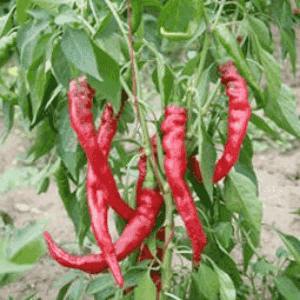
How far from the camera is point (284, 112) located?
1.13 meters

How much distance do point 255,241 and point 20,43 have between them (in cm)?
63

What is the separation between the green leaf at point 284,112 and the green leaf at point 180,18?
0.24 metres

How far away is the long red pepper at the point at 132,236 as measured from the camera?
1120 millimetres

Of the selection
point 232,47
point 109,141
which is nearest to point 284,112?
point 232,47

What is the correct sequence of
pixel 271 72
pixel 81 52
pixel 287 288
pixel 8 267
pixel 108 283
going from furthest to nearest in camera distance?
pixel 287 288 < pixel 108 283 < pixel 271 72 < pixel 81 52 < pixel 8 267

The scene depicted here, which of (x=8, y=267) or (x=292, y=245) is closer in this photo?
(x=8, y=267)

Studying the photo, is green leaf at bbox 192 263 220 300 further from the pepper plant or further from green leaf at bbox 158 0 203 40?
green leaf at bbox 158 0 203 40

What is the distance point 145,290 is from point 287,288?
0.45 meters

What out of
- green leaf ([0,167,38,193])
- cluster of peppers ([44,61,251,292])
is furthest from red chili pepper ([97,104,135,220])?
green leaf ([0,167,38,193])

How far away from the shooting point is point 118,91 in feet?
3.04

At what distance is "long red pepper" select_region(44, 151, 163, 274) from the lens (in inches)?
44.1

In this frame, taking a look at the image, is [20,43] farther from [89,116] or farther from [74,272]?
[74,272]

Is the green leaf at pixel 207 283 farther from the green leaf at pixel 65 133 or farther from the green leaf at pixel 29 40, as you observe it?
the green leaf at pixel 29 40

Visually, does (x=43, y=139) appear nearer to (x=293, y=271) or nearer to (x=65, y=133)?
(x=65, y=133)
